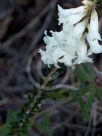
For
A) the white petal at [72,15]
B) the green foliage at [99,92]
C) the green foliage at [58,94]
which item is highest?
the white petal at [72,15]

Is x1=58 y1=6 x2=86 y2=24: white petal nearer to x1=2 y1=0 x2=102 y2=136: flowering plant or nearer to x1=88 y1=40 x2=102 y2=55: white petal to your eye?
x1=2 y1=0 x2=102 y2=136: flowering plant

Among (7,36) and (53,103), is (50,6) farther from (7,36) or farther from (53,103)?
(53,103)

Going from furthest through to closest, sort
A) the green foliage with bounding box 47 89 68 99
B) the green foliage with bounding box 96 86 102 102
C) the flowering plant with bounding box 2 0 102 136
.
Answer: the green foliage with bounding box 47 89 68 99 < the green foliage with bounding box 96 86 102 102 < the flowering plant with bounding box 2 0 102 136

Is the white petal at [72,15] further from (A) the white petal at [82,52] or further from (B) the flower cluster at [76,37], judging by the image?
(A) the white petal at [82,52]

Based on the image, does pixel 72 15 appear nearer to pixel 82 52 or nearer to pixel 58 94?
pixel 82 52

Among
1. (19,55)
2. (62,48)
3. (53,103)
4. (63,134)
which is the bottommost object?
(63,134)

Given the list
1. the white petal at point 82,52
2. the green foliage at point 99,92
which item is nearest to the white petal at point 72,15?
the white petal at point 82,52

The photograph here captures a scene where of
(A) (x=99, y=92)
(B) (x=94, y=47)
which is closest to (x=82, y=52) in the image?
(B) (x=94, y=47)

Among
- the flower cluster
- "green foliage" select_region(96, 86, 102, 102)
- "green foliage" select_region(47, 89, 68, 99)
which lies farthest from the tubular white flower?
"green foliage" select_region(47, 89, 68, 99)

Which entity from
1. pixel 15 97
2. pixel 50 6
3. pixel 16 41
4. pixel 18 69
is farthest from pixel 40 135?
pixel 50 6
